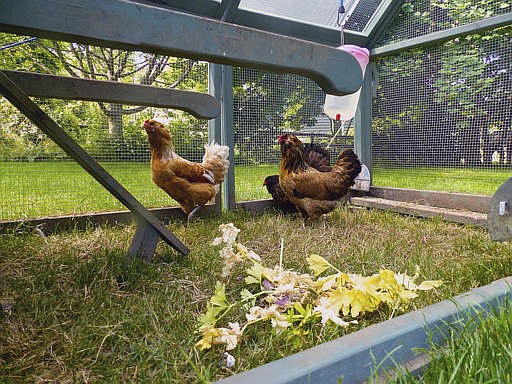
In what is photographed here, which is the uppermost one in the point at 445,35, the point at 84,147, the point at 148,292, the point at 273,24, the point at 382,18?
the point at 382,18

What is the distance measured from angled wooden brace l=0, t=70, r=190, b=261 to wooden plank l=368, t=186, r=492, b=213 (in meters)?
2.15

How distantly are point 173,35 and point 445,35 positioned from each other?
2.86 metres

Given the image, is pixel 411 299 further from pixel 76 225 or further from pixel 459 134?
pixel 459 134

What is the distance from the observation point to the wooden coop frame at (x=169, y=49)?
1.26 feet

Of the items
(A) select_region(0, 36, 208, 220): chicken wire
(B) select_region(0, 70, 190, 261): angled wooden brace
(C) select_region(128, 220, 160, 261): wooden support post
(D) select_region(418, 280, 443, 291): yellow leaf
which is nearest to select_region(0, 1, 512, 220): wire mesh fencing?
(A) select_region(0, 36, 208, 220): chicken wire

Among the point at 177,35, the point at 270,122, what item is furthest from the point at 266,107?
the point at 177,35

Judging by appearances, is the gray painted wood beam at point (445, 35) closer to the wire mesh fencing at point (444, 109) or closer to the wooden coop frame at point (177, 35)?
the wire mesh fencing at point (444, 109)

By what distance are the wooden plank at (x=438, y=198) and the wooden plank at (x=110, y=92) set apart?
2009 millimetres

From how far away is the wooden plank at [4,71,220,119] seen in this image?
1295 mm

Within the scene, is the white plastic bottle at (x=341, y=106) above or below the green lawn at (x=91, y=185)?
above

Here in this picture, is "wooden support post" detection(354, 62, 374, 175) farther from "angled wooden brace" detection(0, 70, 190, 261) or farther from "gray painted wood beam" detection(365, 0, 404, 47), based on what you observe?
"angled wooden brace" detection(0, 70, 190, 261)

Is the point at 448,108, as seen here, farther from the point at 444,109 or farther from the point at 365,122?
the point at 365,122

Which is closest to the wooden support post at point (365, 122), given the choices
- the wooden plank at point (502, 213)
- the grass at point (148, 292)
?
the grass at point (148, 292)

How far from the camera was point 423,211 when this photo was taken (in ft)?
8.41
